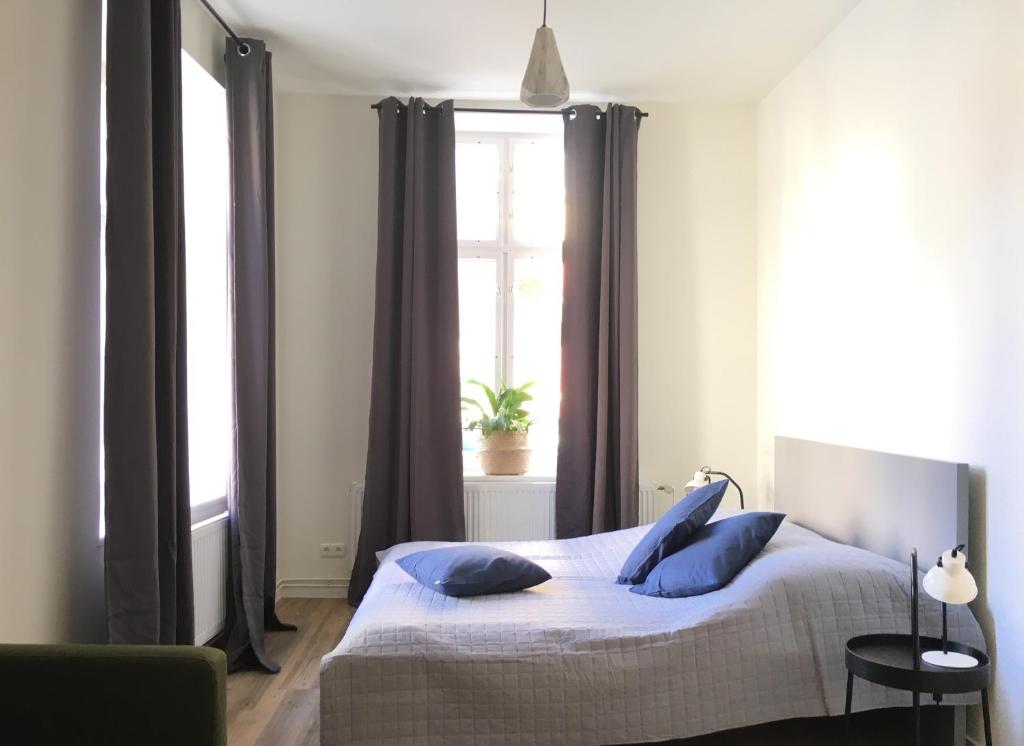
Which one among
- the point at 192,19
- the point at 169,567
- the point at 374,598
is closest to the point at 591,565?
the point at 374,598

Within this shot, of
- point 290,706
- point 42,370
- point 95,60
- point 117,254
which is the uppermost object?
point 95,60

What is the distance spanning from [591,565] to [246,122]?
2.45 metres

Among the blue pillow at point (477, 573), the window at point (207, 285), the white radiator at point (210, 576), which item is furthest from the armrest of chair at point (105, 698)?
the window at point (207, 285)

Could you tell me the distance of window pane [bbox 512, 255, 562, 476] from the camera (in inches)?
187

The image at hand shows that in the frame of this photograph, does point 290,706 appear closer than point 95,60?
No

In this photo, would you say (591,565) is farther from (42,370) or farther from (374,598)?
(42,370)

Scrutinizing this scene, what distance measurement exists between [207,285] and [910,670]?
3142 millimetres

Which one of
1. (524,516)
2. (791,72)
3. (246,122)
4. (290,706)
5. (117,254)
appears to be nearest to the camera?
(117,254)

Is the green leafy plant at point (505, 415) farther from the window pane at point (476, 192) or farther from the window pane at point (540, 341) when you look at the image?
the window pane at point (476, 192)

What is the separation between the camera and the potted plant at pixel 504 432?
447 cm

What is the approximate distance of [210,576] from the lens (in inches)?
138

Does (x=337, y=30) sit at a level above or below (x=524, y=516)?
above

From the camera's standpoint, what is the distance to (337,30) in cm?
377

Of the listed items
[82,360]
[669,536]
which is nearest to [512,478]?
[669,536]
